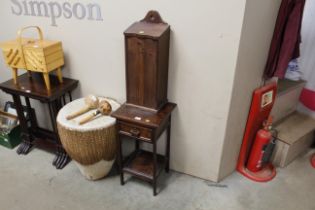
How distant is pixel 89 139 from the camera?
1.81 metres

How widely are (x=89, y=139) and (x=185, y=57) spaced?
862 millimetres

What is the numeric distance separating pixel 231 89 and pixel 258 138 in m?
0.59

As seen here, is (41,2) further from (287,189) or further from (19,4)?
(287,189)

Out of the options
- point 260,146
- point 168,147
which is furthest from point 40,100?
point 260,146

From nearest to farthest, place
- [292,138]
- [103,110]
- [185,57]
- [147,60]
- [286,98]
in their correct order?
[147,60] < [185,57] < [103,110] < [292,138] < [286,98]

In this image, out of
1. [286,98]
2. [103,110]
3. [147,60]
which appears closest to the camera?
[147,60]

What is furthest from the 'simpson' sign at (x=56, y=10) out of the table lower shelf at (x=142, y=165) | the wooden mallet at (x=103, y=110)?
the table lower shelf at (x=142, y=165)

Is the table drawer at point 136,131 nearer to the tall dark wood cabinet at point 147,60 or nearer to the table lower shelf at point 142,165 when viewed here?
the tall dark wood cabinet at point 147,60

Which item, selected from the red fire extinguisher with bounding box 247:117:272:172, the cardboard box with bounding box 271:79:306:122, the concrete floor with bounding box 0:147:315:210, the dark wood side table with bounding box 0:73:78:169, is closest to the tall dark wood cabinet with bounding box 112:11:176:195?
the concrete floor with bounding box 0:147:315:210

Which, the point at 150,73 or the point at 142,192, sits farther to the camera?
the point at 142,192

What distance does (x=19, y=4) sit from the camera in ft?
6.95

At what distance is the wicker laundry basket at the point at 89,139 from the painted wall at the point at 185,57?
13.2 inches

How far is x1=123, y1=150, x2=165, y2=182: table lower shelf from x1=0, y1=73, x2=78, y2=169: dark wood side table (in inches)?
24.1

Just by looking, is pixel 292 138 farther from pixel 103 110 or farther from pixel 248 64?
pixel 103 110
